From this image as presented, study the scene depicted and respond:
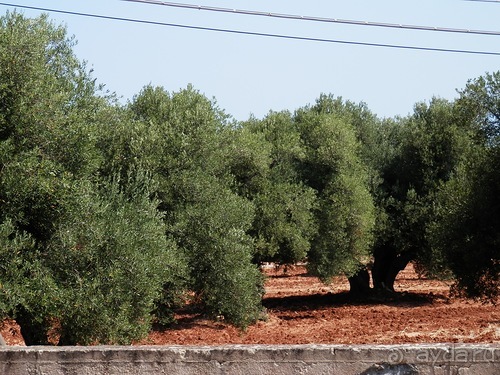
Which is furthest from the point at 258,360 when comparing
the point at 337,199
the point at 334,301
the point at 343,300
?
the point at 343,300

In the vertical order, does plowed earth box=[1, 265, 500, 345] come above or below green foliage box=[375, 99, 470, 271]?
below

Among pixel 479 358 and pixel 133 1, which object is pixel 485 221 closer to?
pixel 133 1

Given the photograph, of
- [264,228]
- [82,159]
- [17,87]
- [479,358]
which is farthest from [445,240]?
[479,358]

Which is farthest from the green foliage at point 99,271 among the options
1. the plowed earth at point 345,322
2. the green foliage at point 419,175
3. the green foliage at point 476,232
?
the green foliage at point 419,175

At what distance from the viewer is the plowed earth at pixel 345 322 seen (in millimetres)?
24844

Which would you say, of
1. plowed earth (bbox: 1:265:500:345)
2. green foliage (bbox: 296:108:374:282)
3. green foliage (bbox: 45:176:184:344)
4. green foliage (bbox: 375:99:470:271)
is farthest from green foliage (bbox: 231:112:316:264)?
green foliage (bbox: 45:176:184:344)

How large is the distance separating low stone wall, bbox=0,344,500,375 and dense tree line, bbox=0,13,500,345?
226 inches

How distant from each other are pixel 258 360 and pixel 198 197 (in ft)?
47.3

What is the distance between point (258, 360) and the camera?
7809 millimetres

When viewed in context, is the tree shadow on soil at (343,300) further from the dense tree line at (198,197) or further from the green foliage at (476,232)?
the green foliage at (476,232)

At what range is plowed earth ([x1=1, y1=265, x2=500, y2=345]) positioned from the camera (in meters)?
24.8

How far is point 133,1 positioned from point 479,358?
970 centimetres

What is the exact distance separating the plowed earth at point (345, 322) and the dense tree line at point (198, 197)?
1598 millimetres

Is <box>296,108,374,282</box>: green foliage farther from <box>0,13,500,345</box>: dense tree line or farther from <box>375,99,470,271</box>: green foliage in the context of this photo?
<box>375,99,470,271</box>: green foliage
